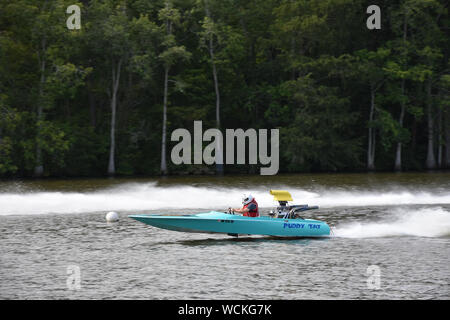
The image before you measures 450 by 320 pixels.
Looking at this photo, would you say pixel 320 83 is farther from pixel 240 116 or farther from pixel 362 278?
pixel 362 278

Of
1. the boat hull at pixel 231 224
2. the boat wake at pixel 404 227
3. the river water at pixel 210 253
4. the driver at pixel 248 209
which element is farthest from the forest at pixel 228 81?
the driver at pixel 248 209

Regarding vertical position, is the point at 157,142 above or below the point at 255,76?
below

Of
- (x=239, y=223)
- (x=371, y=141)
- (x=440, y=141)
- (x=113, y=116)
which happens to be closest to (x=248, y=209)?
(x=239, y=223)

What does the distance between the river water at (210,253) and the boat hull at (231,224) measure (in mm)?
504

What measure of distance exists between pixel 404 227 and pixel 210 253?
964 centimetres

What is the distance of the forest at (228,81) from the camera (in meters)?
58.3

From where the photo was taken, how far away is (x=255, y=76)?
230 feet

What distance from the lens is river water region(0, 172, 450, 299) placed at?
59.6 feet

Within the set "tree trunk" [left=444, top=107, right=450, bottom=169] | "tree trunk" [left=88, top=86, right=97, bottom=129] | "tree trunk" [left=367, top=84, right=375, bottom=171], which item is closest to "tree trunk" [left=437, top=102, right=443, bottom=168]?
"tree trunk" [left=444, top=107, right=450, bottom=169]

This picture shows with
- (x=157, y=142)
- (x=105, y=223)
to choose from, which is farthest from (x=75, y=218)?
(x=157, y=142)

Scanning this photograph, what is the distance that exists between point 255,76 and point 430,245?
155ft

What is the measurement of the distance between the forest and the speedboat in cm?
3402

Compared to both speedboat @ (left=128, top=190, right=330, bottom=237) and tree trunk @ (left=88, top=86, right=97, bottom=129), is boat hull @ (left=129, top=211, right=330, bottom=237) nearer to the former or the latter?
speedboat @ (left=128, top=190, right=330, bottom=237)

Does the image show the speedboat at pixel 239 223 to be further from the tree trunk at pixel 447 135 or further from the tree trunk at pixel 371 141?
the tree trunk at pixel 447 135
